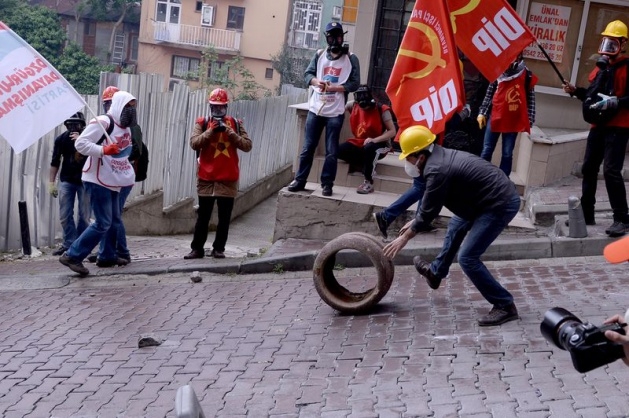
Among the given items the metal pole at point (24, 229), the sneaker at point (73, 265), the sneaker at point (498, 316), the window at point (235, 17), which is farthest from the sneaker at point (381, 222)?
the window at point (235, 17)

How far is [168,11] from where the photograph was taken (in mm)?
44562

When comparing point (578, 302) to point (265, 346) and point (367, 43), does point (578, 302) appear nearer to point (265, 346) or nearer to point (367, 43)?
point (265, 346)

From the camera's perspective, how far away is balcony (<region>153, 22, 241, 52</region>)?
44031 millimetres

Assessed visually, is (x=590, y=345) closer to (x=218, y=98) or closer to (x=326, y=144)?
(x=218, y=98)

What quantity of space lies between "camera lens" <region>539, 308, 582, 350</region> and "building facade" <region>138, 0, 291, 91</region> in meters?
40.0

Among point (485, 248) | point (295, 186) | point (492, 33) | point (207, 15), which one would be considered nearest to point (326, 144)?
point (295, 186)

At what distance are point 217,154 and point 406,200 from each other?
2.11 meters

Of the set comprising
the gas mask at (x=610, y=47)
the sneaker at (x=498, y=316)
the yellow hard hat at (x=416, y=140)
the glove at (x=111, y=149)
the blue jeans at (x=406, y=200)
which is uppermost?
the gas mask at (x=610, y=47)

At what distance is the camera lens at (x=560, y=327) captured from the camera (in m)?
4.04

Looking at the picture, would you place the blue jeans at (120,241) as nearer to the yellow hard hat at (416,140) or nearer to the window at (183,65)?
the yellow hard hat at (416,140)

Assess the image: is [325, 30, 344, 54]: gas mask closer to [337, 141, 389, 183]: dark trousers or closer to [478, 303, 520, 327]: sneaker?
[337, 141, 389, 183]: dark trousers

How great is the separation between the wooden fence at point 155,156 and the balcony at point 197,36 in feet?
80.2

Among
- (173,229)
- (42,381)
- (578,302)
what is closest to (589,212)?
(578,302)

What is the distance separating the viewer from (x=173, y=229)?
14891 millimetres
